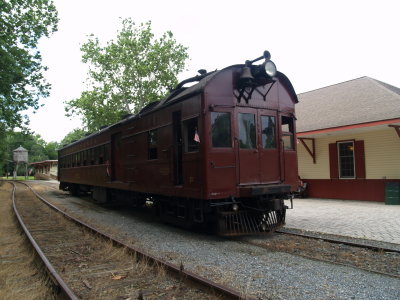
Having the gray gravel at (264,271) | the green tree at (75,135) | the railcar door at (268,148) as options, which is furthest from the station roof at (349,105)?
the green tree at (75,135)

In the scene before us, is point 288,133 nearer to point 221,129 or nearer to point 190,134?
point 221,129

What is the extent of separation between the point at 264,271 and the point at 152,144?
15.4ft

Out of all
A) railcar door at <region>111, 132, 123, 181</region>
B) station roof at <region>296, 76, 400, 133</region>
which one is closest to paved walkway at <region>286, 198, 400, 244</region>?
station roof at <region>296, 76, 400, 133</region>

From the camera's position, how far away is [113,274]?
15.0 ft

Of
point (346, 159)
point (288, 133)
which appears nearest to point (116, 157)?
point (288, 133)

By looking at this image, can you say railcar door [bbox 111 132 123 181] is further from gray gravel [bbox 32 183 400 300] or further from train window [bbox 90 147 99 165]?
gray gravel [bbox 32 183 400 300]

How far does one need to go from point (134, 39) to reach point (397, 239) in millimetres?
27045

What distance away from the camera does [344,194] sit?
44.8 feet

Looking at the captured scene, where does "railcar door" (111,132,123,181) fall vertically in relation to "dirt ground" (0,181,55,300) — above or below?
above

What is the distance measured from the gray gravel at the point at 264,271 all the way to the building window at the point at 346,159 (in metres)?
8.74

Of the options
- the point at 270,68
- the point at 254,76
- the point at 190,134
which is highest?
the point at 270,68

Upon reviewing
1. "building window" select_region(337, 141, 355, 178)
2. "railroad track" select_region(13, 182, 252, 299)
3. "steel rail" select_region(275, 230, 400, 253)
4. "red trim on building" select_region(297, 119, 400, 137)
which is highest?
"red trim on building" select_region(297, 119, 400, 137)

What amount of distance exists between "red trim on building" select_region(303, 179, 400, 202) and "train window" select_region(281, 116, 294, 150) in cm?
647

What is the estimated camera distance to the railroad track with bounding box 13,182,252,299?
12.4ft
